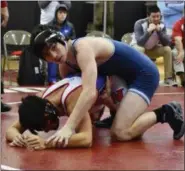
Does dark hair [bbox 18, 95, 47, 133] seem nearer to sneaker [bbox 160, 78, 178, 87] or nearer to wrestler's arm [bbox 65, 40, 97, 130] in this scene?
wrestler's arm [bbox 65, 40, 97, 130]

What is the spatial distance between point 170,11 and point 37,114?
4951 millimetres

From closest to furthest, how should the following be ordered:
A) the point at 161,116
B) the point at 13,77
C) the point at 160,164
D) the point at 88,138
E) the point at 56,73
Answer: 1. the point at 160,164
2. the point at 88,138
3. the point at 161,116
4. the point at 56,73
5. the point at 13,77

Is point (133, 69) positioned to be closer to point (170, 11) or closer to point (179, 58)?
point (179, 58)

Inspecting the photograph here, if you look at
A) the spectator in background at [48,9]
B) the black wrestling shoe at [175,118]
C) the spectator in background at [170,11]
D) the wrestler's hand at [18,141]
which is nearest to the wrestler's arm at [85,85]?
the wrestler's hand at [18,141]

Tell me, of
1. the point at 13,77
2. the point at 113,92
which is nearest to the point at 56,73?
the point at 13,77

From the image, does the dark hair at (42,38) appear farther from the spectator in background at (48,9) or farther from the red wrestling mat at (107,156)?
the spectator in background at (48,9)

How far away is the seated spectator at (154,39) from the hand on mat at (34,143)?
3.34 metres

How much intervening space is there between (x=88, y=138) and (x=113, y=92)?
42 cm

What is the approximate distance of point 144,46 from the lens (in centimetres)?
588

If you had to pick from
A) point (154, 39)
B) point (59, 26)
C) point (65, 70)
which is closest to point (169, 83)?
point (154, 39)

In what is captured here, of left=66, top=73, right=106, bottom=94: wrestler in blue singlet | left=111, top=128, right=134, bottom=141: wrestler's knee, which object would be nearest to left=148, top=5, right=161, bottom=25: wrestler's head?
left=66, top=73, right=106, bottom=94: wrestler in blue singlet

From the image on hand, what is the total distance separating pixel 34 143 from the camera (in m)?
2.50

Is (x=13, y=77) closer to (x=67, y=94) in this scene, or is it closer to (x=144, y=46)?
(x=144, y=46)

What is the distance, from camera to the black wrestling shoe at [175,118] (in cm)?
282
